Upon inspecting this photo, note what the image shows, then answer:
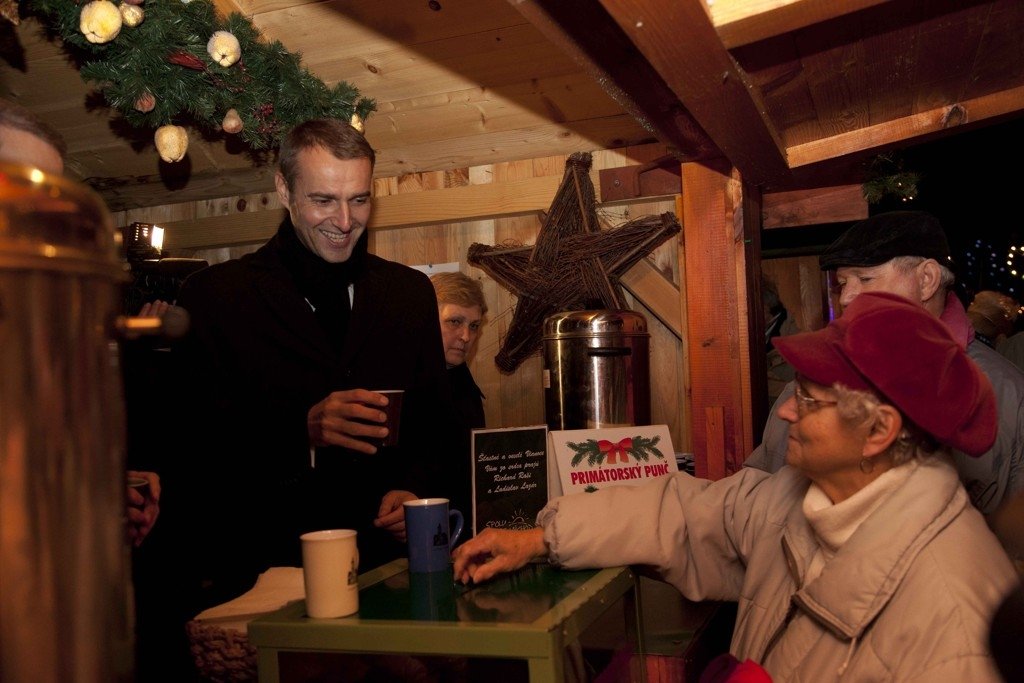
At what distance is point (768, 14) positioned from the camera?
1.73 metres

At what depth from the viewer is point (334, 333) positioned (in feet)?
7.70

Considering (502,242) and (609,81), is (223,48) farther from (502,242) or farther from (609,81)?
(502,242)

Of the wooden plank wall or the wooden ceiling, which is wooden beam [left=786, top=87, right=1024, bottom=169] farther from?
the wooden plank wall

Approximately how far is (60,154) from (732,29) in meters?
1.37

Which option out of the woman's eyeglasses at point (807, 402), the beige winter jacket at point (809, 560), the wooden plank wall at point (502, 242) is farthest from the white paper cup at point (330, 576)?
the wooden plank wall at point (502, 242)

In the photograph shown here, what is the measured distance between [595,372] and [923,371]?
156 cm

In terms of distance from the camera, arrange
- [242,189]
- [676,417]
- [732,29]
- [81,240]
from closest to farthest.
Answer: [81,240]
[732,29]
[676,417]
[242,189]

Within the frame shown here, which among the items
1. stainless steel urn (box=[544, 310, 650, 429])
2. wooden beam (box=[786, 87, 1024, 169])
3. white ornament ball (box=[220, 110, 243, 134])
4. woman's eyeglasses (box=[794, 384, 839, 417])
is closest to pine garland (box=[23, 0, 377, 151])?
white ornament ball (box=[220, 110, 243, 134])

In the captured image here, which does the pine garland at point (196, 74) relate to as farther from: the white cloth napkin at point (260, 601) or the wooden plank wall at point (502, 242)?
the white cloth napkin at point (260, 601)

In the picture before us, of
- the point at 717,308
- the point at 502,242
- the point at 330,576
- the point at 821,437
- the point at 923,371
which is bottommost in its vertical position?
the point at 330,576

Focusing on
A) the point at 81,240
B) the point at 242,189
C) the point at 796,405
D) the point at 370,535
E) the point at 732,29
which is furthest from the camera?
the point at 242,189

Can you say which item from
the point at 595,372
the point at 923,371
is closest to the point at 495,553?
the point at 923,371

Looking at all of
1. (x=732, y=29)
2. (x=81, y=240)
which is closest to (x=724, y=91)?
(x=732, y=29)

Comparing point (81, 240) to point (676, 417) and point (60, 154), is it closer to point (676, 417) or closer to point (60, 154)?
point (60, 154)
